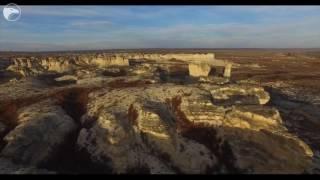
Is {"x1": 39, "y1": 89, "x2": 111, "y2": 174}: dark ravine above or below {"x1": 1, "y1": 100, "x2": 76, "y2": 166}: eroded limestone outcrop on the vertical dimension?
below

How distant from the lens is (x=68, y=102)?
28969 millimetres

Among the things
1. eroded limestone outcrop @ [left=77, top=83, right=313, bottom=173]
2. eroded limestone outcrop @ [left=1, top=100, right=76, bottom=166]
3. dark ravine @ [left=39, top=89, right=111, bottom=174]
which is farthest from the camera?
eroded limestone outcrop @ [left=77, top=83, right=313, bottom=173]

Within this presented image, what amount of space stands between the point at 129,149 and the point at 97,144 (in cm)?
196

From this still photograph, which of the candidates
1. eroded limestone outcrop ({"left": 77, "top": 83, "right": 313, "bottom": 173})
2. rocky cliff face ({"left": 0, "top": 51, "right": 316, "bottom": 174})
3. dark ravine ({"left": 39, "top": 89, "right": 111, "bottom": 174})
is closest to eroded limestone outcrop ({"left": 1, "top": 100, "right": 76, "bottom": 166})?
rocky cliff face ({"left": 0, "top": 51, "right": 316, "bottom": 174})

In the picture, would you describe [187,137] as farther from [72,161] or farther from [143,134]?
[72,161]

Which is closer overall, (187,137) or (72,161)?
(72,161)

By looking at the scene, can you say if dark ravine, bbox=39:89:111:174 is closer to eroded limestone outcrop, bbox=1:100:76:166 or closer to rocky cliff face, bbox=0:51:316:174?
rocky cliff face, bbox=0:51:316:174

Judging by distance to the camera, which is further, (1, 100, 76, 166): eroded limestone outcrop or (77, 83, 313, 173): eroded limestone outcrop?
(77, 83, 313, 173): eroded limestone outcrop

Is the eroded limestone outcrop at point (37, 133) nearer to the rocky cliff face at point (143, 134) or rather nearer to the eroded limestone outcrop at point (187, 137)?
the rocky cliff face at point (143, 134)

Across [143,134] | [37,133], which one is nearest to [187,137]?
[143,134]

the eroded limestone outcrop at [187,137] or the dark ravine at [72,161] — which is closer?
the dark ravine at [72,161]

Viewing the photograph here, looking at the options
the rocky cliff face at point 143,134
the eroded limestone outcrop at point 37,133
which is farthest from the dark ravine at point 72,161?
the eroded limestone outcrop at point 37,133
